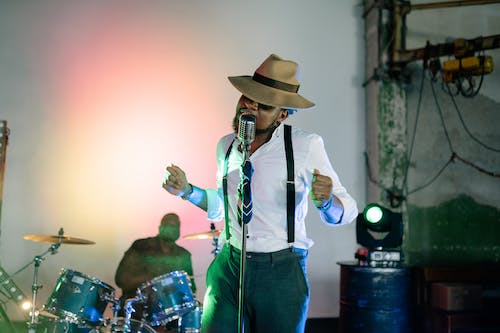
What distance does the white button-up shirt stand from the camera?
6.90ft

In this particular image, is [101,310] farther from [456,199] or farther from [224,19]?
[456,199]

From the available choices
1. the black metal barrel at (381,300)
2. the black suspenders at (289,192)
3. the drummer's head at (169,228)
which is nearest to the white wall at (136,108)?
the drummer's head at (169,228)

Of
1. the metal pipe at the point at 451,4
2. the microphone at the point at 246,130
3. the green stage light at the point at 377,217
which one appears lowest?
the green stage light at the point at 377,217

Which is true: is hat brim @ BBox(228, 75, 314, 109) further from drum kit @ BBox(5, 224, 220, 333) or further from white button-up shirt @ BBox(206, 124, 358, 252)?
drum kit @ BBox(5, 224, 220, 333)


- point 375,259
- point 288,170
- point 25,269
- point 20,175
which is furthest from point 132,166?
point 288,170

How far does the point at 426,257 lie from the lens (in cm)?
591

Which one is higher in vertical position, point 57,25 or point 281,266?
point 57,25

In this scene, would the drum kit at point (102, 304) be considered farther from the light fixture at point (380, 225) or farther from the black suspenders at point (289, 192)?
the black suspenders at point (289, 192)

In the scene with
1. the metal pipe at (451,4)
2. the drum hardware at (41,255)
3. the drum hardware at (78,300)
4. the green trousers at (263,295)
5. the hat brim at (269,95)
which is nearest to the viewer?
the green trousers at (263,295)

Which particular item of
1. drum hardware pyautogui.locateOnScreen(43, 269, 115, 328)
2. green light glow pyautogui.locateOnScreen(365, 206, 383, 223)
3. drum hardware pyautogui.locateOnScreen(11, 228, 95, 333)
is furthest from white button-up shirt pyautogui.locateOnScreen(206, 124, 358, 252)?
drum hardware pyautogui.locateOnScreen(11, 228, 95, 333)

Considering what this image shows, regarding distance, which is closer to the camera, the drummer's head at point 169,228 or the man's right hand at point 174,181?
the man's right hand at point 174,181

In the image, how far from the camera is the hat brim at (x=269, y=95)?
215 cm

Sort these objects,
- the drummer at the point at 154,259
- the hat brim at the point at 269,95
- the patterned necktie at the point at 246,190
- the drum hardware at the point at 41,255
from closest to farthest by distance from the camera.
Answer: the patterned necktie at the point at 246,190 → the hat brim at the point at 269,95 → the drum hardware at the point at 41,255 → the drummer at the point at 154,259

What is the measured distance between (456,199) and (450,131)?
30.4 inches
